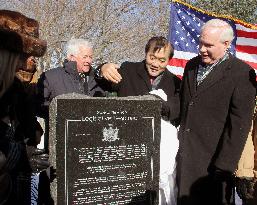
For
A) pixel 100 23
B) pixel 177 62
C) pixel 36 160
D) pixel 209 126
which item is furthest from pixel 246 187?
pixel 100 23

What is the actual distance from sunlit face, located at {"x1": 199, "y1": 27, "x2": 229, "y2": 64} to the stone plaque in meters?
0.67

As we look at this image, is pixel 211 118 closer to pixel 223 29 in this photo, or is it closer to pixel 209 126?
pixel 209 126

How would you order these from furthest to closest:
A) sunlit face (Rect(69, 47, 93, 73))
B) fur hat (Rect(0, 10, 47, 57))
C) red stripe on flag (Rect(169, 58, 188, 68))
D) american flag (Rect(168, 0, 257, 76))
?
1. red stripe on flag (Rect(169, 58, 188, 68))
2. american flag (Rect(168, 0, 257, 76))
3. sunlit face (Rect(69, 47, 93, 73))
4. fur hat (Rect(0, 10, 47, 57))

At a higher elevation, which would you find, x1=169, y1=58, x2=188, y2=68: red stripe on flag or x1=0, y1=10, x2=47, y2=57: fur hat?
x1=169, y1=58, x2=188, y2=68: red stripe on flag

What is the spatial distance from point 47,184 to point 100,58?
16928 millimetres

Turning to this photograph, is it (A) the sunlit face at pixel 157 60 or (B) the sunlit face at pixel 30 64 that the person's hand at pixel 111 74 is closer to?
(A) the sunlit face at pixel 157 60

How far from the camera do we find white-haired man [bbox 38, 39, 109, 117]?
5.45m

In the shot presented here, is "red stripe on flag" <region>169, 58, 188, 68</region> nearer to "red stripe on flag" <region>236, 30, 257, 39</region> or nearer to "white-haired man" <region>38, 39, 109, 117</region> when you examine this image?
"red stripe on flag" <region>236, 30, 257, 39</region>

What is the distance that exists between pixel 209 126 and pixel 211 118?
0.08 meters

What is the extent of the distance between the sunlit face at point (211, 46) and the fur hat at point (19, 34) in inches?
66.6

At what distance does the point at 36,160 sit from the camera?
3.68m

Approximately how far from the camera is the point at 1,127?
3.18 meters

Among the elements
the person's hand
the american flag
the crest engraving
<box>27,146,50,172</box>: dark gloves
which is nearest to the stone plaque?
the crest engraving

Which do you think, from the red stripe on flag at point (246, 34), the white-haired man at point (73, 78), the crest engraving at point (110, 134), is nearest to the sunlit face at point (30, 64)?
the crest engraving at point (110, 134)
